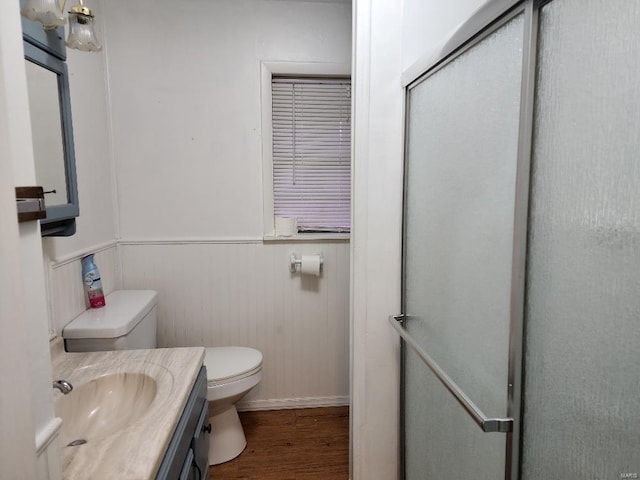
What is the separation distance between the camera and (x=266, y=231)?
2.36m

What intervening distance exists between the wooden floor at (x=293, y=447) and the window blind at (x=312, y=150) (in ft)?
3.60

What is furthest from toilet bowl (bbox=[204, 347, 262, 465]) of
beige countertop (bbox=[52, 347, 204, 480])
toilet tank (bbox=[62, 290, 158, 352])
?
beige countertop (bbox=[52, 347, 204, 480])

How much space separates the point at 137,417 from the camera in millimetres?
1180

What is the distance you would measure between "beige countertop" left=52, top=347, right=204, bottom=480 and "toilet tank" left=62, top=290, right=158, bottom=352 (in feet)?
0.38

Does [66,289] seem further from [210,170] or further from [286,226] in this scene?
[286,226]

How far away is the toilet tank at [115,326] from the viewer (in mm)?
1629

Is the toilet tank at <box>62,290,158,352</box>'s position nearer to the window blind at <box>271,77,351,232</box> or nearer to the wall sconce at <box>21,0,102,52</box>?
the window blind at <box>271,77,351,232</box>

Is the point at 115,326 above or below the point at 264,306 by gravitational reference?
above

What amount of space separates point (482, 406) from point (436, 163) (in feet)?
2.33

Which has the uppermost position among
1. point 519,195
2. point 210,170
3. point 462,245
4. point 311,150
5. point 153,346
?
point 311,150

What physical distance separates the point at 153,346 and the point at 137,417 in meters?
0.93

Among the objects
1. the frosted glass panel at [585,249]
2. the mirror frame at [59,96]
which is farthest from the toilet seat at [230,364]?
the frosted glass panel at [585,249]

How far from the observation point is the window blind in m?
2.38

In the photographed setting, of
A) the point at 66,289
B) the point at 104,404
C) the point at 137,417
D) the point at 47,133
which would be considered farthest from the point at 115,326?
the point at 47,133
